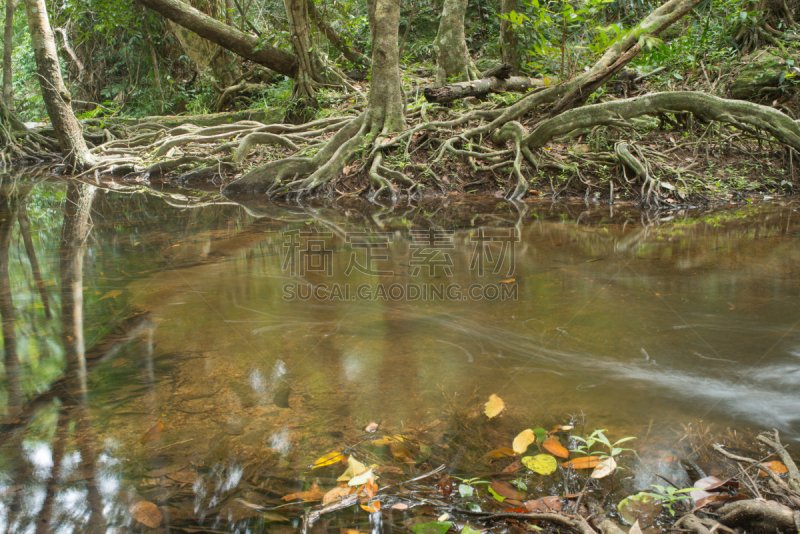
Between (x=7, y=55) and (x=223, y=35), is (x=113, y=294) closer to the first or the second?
(x=223, y=35)

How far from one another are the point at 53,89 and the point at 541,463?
33.3 ft

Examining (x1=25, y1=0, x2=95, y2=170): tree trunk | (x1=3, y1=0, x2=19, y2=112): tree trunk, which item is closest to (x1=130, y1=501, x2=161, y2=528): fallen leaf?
(x1=25, y1=0, x2=95, y2=170): tree trunk

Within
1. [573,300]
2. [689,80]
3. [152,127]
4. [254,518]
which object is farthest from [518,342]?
[152,127]

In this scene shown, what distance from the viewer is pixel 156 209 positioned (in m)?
5.89

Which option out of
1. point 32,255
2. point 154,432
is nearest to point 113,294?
point 32,255

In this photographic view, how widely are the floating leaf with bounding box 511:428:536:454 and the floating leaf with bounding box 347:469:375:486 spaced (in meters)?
0.47

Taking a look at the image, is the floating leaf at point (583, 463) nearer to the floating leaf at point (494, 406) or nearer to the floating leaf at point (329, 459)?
the floating leaf at point (494, 406)

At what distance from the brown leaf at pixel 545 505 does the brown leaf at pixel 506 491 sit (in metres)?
0.04

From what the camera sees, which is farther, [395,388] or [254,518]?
[395,388]

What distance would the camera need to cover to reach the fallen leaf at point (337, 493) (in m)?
1.35

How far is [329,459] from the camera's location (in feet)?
4.95

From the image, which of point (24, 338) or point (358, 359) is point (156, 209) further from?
point (358, 359)

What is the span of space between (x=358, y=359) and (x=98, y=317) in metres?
1.47

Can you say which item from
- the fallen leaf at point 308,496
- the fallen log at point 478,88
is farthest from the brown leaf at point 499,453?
the fallen log at point 478,88
